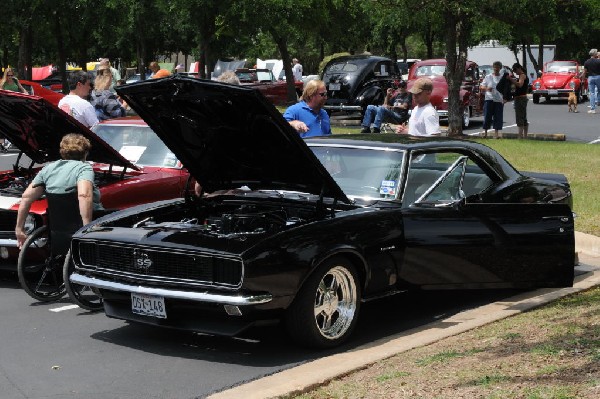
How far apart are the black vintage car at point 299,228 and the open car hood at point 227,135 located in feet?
0.04

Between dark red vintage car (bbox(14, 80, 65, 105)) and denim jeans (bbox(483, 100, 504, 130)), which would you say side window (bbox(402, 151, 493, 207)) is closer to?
denim jeans (bbox(483, 100, 504, 130))

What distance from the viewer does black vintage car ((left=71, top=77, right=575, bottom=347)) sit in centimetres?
680

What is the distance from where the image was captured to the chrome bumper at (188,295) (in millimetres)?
6594

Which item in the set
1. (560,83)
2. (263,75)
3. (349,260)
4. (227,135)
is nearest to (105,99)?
(227,135)

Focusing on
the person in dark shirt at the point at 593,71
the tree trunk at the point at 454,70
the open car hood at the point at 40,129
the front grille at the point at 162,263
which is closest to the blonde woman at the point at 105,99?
the open car hood at the point at 40,129

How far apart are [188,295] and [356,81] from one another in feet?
81.4

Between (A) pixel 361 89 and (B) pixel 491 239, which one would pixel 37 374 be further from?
(A) pixel 361 89

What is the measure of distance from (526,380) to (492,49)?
62.1m

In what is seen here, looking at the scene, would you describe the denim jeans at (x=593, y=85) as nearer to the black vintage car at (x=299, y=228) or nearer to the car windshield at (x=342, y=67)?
the car windshield at (x=342, y=67)

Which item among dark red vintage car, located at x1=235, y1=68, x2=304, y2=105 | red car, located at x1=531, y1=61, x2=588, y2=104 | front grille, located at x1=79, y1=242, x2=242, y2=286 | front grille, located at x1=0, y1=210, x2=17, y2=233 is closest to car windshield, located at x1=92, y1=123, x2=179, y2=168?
front grille, located at x1=0, y1=210, x2=17, y2=233

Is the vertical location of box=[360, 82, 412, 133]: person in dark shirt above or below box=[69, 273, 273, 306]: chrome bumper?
above

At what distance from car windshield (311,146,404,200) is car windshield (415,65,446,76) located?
2240 cm

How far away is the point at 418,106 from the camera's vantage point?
1144 centimetres

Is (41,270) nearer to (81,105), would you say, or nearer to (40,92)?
(81,105)
